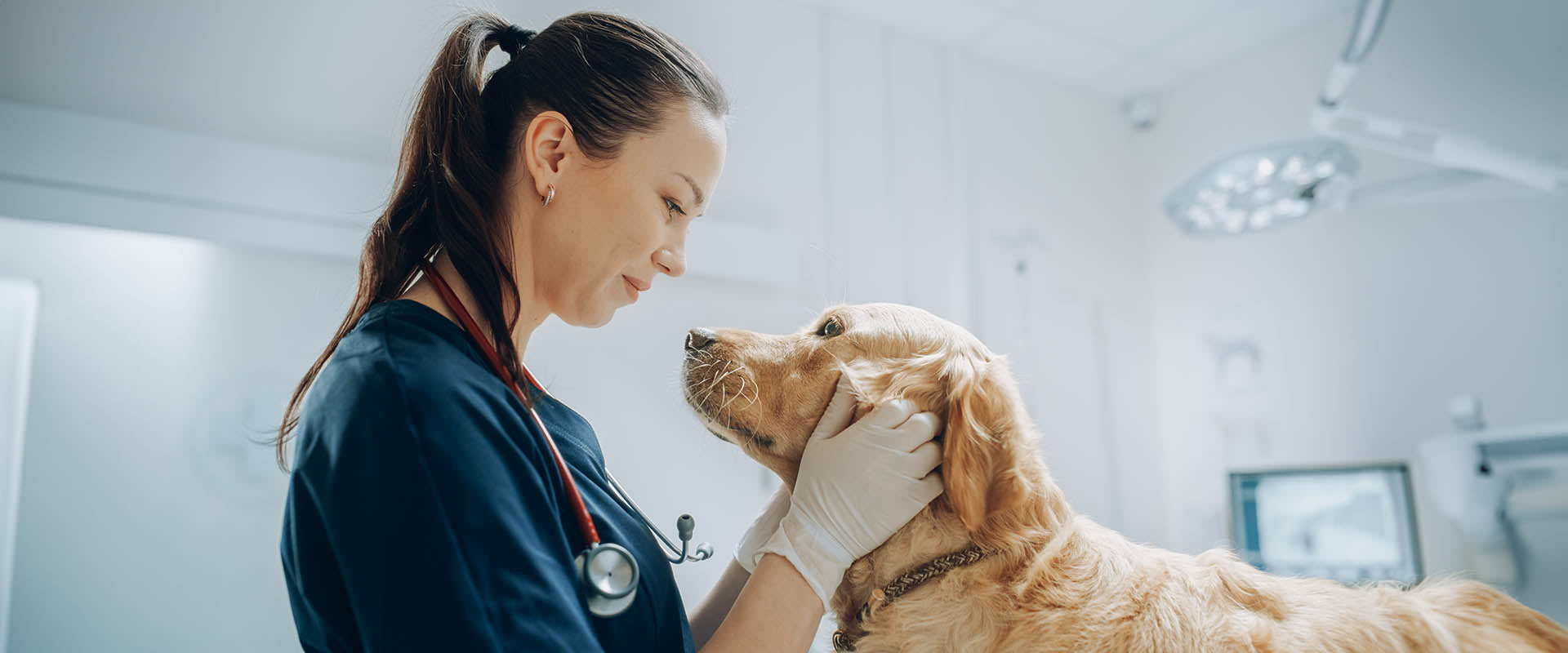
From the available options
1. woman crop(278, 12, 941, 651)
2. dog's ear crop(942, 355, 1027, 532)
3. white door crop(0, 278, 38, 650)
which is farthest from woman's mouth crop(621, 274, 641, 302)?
white door crop(0, 278, 38, 650)

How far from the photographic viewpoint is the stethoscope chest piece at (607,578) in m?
0.80

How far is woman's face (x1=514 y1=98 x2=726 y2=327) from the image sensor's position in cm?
100

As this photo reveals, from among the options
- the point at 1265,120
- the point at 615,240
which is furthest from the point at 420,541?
the point at 1265,120

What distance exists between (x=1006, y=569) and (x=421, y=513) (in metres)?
0.67

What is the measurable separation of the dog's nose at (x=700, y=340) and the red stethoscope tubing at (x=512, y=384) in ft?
1.01

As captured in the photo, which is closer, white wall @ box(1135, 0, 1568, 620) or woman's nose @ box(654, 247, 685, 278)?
woman's nose @ box(654, 247, 685, 278)

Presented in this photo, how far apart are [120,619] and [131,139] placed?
111 cm

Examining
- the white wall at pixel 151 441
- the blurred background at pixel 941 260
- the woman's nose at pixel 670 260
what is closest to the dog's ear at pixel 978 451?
the woman's nose at pixel 670 260

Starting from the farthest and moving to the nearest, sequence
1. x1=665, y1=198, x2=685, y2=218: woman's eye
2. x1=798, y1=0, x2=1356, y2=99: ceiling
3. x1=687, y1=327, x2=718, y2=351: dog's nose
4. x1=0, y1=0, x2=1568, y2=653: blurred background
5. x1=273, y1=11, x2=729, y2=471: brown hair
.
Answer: x1=798, y1=0, x2=1356, y2=99: ceiling, x1=0, y1=0, x2=1568, y2=653: blurred background, x1=687, y1=327, x2=718, y2=351: dog's nose, x1=665, y1=198, x2=685, y2=218: woman's eye, x1=273, y1=11, x2=729, y2=471: brown hair

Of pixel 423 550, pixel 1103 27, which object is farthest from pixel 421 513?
pixel 1103 27

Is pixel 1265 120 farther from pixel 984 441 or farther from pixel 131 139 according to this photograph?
pixel 131 139

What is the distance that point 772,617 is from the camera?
3.07 feet

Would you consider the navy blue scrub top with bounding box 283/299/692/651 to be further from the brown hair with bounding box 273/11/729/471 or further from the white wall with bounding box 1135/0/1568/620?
the white wall with bounding box 1135/0/1568/620

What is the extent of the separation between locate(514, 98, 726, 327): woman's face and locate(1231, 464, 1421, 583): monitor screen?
2.73m
